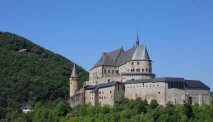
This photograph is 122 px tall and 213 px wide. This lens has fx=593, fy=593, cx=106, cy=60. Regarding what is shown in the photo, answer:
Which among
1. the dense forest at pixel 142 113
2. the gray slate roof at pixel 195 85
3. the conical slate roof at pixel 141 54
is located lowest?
the dense forest at pixel 142 113

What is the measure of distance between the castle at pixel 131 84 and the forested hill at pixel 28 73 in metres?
22.7

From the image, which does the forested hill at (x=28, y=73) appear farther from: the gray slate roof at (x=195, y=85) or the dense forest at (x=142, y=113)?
the gray slate roof at (x=195, y=85)

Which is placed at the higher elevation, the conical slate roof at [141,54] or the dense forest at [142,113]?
the conical slate roof at [141,54]

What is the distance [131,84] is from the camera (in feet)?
260

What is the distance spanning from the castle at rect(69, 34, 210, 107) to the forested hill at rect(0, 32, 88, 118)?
22673 millimetres

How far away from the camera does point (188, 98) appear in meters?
76.1

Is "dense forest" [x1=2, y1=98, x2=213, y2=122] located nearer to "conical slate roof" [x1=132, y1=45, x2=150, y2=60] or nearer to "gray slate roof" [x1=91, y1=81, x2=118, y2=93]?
"gray slate roof" [x1=91, y1=81, x2=118, y2=93]

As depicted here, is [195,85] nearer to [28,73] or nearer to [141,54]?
[141,54]

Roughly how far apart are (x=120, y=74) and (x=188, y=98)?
1346 cm

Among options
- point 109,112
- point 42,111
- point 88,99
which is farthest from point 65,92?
point 109,112

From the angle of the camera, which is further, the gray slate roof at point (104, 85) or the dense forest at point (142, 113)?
the gray slate roof at point (104, 85)

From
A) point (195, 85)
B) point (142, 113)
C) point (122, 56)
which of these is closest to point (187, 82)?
→ point (195, 85)

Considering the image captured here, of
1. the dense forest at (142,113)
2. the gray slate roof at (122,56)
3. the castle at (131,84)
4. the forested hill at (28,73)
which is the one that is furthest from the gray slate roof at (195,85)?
the forested hill at (28,73)

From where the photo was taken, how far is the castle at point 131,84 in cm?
7606
